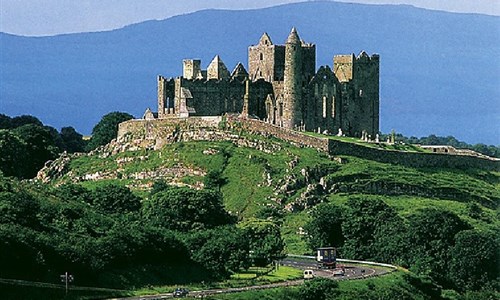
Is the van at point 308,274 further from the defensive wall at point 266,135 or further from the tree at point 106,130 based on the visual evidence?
the tree at point 106,130

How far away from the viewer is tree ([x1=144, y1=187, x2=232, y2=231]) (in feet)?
347

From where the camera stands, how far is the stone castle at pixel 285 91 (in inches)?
4929

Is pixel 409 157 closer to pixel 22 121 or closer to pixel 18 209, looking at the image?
pixel 18 209

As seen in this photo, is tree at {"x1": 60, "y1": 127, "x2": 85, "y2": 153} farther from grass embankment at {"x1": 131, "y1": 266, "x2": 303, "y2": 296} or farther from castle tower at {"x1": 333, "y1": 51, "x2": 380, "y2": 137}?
grass embankment at {"x1": 131, "y1": 266, "x2": 303, "y2": 296}

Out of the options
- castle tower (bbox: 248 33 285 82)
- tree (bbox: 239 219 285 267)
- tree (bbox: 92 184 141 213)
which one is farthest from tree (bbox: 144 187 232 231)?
castle tower (bbox: 248 33 285 82)

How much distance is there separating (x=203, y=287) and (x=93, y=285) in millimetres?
7275

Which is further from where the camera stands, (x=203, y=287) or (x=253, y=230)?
(x=253, y=230)

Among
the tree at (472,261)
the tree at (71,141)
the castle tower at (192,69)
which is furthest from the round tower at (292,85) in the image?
the tree at (71,141)

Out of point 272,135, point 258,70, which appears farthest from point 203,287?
point 258,70

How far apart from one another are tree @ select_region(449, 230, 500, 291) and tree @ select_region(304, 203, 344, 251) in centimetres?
909

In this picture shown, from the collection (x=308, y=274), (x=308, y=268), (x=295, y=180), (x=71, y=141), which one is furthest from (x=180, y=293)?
(x=71, y=141)

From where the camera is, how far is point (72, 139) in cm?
17688

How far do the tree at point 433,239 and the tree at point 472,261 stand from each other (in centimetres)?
87

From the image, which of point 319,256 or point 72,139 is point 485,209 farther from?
point 72,139
